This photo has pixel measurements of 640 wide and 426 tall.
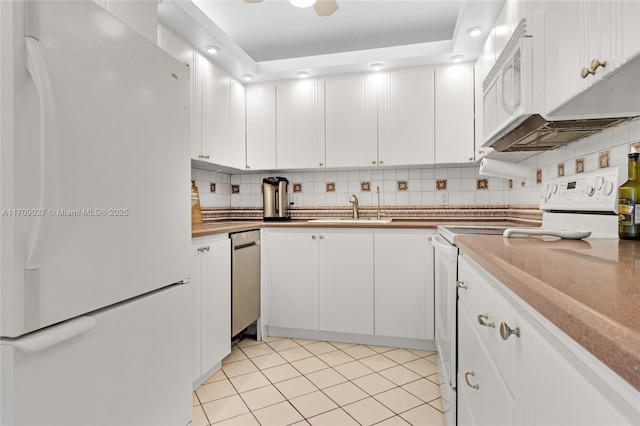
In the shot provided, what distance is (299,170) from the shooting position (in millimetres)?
3148

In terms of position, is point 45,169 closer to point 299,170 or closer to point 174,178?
point 174,178

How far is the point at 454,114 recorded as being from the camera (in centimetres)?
263

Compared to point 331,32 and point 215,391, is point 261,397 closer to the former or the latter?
point 215,391

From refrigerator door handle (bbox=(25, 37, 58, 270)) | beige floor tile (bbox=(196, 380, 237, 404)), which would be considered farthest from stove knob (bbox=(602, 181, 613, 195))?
beige floor tile (bbox=(196, 380, 237, 404))

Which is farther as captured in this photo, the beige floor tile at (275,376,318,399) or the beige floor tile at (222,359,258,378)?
the beige floor tile at (222,359,258,378)

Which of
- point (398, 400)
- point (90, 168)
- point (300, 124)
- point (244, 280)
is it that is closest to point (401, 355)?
point (398, 400)

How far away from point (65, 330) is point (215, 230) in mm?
1157

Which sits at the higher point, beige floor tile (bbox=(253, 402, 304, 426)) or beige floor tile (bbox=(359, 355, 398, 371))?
beige floor tile (bbox=(359, 355, 398, 371))

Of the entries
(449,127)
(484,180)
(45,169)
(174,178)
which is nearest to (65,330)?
(45,169)

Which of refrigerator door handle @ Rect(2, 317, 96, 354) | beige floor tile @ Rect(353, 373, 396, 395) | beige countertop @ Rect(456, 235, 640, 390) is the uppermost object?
beige countertop @ Rect(456, 235, 640, 390)

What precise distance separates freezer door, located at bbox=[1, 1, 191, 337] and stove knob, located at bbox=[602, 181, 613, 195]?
1.64 m

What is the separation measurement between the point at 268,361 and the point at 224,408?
55cm

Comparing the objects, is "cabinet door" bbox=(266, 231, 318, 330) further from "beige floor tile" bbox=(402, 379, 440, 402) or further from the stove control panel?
the stove control panel

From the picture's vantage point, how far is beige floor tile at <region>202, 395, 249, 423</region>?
1.66 m
